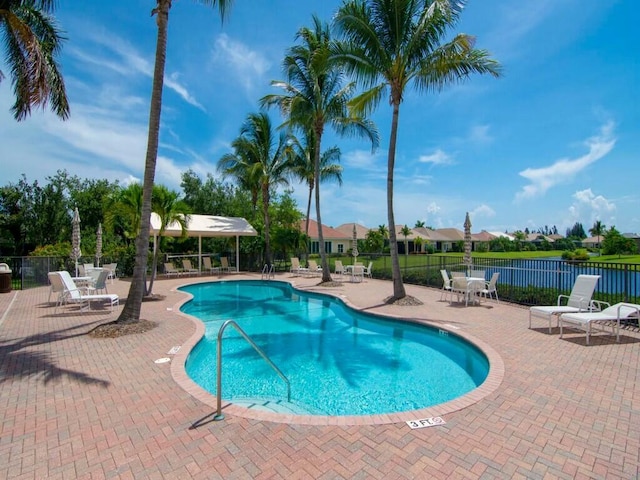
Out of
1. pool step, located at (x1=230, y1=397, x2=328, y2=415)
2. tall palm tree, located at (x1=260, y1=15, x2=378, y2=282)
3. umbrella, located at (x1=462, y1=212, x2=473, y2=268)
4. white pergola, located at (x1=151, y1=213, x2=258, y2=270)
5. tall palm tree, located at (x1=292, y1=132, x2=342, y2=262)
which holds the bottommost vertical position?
pool step, located at (x1=230, y1=397, x2=328, y2=415)

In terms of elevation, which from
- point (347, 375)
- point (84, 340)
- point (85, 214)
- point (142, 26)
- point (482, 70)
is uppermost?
point (142, 26)

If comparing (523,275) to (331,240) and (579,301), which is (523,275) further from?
(331,240)

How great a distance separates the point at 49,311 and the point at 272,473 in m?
10.2

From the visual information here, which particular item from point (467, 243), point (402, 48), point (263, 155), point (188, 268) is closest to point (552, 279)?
point (467, 243)

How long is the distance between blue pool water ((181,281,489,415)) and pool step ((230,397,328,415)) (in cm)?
2

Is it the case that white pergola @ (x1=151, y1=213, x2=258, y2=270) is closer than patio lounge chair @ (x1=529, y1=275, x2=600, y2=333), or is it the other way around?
patio lounge chair @ (x1=529, y1=275, x2=600, y2=333)

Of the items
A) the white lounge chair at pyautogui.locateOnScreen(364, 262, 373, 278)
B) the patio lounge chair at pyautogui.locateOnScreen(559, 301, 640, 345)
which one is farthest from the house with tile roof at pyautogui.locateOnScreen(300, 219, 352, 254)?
the patio lounge chair at pyautogui.locateOnScreen(559, 301, 640, 345)

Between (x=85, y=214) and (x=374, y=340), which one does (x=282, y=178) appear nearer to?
(x=374, y=340)

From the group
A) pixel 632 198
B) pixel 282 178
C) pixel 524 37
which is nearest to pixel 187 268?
pixel 282 178

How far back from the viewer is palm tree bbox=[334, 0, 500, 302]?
9.80m

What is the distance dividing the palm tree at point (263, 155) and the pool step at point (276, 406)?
16.9 meters

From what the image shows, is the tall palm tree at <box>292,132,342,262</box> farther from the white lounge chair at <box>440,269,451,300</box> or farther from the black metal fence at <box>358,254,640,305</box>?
the black metal fence at <box>358,254,640,305</box>

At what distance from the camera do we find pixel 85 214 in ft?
103

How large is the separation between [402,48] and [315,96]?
234 inches
